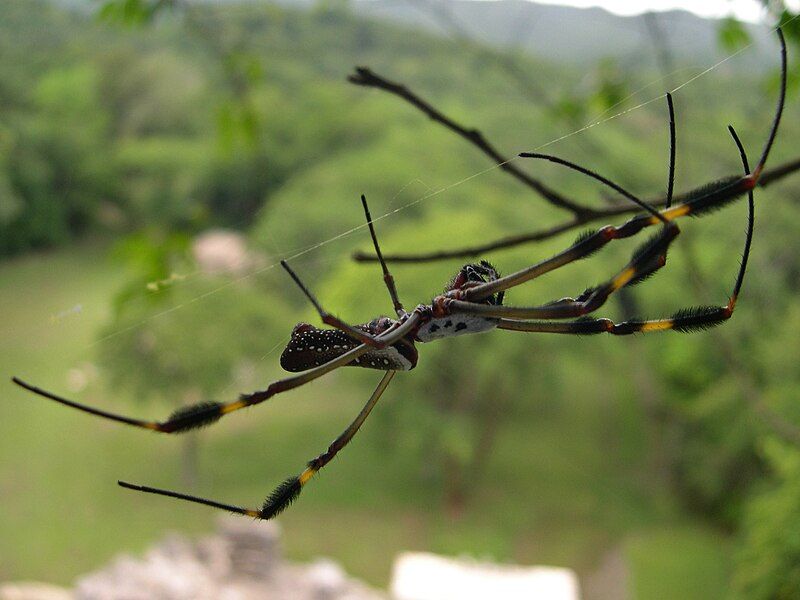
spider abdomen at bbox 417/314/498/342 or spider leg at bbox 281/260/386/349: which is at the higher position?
spider abdomen at bbox 417/314/498/342

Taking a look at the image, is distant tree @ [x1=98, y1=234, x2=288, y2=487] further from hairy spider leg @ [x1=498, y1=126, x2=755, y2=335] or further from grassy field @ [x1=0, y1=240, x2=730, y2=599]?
hairy spider leg @ [x1=498, y1=126, x2=755, y2=335]

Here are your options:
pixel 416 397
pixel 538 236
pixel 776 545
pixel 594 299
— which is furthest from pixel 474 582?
pixel 594 299

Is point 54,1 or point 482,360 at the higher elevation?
point 482,360

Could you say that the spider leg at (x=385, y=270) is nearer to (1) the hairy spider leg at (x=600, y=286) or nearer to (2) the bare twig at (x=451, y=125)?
(1) the hairy spider leg at (x=600, y=286)

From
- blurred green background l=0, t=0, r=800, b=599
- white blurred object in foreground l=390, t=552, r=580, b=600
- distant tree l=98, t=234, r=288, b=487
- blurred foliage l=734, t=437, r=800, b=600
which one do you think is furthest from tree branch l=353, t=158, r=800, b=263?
distant tree l=98, t=234, r=288, b=487

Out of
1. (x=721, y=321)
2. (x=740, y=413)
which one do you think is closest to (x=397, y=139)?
(x=740, y=413)

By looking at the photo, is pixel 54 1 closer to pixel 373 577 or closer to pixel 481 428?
pixel 373 577

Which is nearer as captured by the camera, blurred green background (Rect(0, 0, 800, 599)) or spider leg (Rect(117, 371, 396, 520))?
spider leg (Rect(117, 371, 396, 520))
